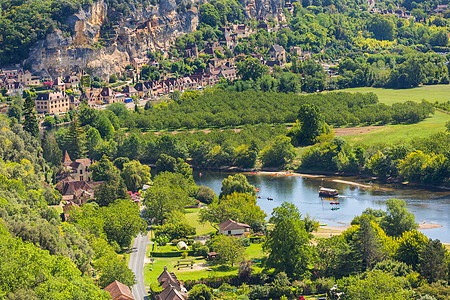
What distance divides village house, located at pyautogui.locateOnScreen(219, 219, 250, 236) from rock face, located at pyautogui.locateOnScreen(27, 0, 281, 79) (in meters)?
81.4

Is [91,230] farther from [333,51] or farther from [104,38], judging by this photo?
[333,51]

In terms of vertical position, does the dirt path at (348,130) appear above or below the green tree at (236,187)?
below

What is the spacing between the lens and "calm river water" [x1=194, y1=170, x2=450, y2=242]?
211 ft

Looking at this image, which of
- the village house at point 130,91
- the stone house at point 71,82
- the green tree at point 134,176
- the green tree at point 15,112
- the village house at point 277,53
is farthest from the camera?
the village house at point 277,53

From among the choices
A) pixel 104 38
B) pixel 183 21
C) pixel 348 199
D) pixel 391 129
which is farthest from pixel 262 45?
pixel 348 199

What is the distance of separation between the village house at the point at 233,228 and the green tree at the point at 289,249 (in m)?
6.61

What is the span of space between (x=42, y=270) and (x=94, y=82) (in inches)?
3668

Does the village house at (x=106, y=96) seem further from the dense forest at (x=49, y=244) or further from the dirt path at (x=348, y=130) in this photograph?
the dense forest at (x=49, y=244)

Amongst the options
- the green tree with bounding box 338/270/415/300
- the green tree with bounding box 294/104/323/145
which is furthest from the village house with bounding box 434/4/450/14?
the green tree with bounding box 338/270/415/300

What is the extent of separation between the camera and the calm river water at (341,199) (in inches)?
2527

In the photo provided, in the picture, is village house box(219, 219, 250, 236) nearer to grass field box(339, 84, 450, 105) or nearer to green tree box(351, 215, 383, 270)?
green tree box(351, 215, 383, 270)

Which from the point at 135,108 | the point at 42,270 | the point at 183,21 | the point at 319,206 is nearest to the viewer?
the point at 42,270

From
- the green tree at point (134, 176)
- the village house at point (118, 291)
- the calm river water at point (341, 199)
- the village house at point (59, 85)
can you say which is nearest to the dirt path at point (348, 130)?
the calm river water at point (341, 199)

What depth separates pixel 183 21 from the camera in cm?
15488
